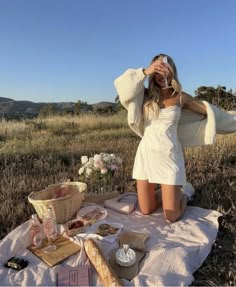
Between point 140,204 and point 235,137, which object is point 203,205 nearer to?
point 140,204

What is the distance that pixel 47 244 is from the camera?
3.04 m

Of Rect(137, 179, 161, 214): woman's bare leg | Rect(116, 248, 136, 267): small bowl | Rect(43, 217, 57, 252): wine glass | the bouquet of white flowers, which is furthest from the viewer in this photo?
the bouquet of white flowers

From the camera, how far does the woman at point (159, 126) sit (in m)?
3.45

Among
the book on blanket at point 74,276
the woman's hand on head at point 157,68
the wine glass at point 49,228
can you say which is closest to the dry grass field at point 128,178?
the wine glass at point 49,228

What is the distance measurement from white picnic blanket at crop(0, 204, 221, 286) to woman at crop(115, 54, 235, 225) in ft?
0.59

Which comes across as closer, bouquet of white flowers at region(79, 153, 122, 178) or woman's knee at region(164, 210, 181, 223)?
woman's knee at region(164, 210, 181, 223)

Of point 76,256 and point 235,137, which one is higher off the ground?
point 235,137

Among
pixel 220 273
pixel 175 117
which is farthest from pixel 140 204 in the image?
pixel 220 273

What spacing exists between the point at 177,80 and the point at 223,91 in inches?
176

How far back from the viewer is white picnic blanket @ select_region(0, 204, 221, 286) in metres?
2.53

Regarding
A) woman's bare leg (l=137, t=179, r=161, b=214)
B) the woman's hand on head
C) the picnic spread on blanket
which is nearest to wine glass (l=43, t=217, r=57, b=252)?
the picnic spread on blanket

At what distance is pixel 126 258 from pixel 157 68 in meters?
1.79

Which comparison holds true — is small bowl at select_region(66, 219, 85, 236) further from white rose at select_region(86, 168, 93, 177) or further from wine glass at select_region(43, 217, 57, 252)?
white rose at select_region(86, 168, 93, 177)

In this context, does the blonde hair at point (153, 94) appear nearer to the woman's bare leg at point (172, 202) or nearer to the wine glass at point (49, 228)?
the woman's bare leg at point (172, 202)
